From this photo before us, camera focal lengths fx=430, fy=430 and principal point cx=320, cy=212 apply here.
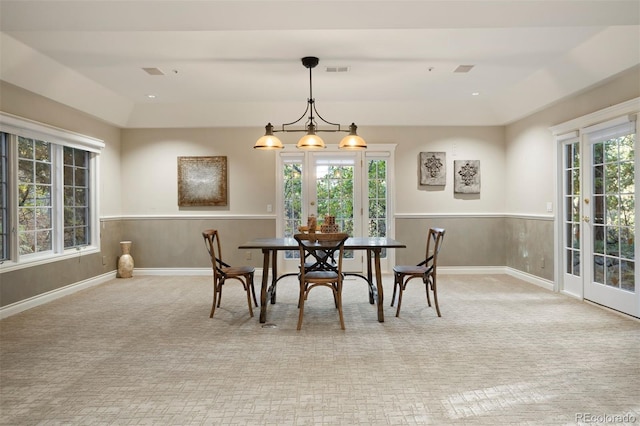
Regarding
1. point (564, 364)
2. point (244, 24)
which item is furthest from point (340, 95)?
point (564, 364)

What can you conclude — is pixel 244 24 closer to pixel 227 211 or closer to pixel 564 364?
pixel 564 364

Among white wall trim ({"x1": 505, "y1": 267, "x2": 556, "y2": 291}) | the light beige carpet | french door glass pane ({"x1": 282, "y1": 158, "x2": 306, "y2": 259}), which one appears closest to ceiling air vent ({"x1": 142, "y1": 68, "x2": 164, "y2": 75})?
french door glass pane ({"x1": 282, "y1": 158, "x2": 306, "y2": 259})

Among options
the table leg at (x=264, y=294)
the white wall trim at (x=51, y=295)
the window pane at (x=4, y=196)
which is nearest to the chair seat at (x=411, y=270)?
the table leg at (x=264, y=294)

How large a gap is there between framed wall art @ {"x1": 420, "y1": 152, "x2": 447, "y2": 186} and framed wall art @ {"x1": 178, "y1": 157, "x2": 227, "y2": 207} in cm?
314

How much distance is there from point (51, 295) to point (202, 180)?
8.68ft

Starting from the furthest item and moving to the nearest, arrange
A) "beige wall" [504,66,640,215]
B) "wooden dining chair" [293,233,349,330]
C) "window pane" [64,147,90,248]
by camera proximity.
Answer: "window pane" [64,147,90,248] → "beige wall" [504,66,640,215] → "wooden dining chair" [293,233,349,330]

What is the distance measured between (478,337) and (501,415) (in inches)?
53.8

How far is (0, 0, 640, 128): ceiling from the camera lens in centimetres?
297

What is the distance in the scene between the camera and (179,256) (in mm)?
6895

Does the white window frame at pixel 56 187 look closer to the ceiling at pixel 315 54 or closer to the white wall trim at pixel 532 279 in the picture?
the ceiling at pixel 315 54

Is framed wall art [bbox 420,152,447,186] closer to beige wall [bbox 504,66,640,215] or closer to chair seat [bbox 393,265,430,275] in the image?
beige wall [bbox 504,66,640,215]

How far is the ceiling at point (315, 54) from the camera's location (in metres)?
2.97

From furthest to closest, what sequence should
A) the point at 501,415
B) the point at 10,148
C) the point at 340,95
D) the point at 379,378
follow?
the point at 340,95 → the point at 10,148 → the point at 379,378 → the point at 501,415

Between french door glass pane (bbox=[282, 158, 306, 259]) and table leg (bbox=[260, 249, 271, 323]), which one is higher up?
french door glass pane (bbox=[282, 158, 306, 259])
